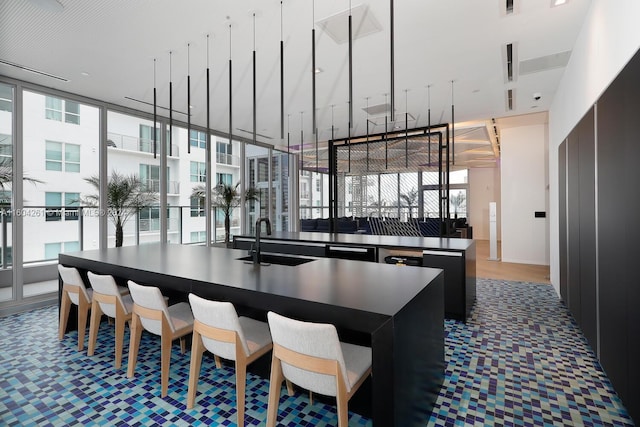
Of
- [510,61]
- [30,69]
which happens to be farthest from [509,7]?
[30,69]

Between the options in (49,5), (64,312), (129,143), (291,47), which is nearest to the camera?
(49,5)

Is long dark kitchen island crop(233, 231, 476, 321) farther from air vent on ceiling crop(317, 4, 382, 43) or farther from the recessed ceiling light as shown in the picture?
the recessed ceiling light

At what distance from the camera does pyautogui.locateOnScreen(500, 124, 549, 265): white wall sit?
745 cm

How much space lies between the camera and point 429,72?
4352mm

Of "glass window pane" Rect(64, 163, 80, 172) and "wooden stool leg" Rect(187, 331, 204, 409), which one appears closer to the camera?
"wooden stool leg" Rect(187, 331, 204, 409)

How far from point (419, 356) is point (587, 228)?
2.22 meters

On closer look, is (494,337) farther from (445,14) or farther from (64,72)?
(64,72)

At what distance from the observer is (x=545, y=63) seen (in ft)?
13.2

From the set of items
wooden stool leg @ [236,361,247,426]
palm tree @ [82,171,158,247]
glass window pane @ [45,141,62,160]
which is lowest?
wooden stool leg @ [236,361,247,426]

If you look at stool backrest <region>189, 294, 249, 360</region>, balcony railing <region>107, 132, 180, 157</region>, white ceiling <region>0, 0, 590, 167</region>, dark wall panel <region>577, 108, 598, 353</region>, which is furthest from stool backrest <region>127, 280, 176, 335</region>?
balcony railing <region>107, 132, 180, 157</region>

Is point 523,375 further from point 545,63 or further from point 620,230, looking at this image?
point 545,63

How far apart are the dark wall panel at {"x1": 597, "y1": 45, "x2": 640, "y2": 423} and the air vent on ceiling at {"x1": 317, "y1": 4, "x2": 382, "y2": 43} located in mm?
2009

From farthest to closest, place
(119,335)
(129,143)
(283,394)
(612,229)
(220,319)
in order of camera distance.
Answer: (129,143) → (119,335) → (283,394) → (612,229) → (220,319)

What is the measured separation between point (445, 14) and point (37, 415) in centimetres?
449
